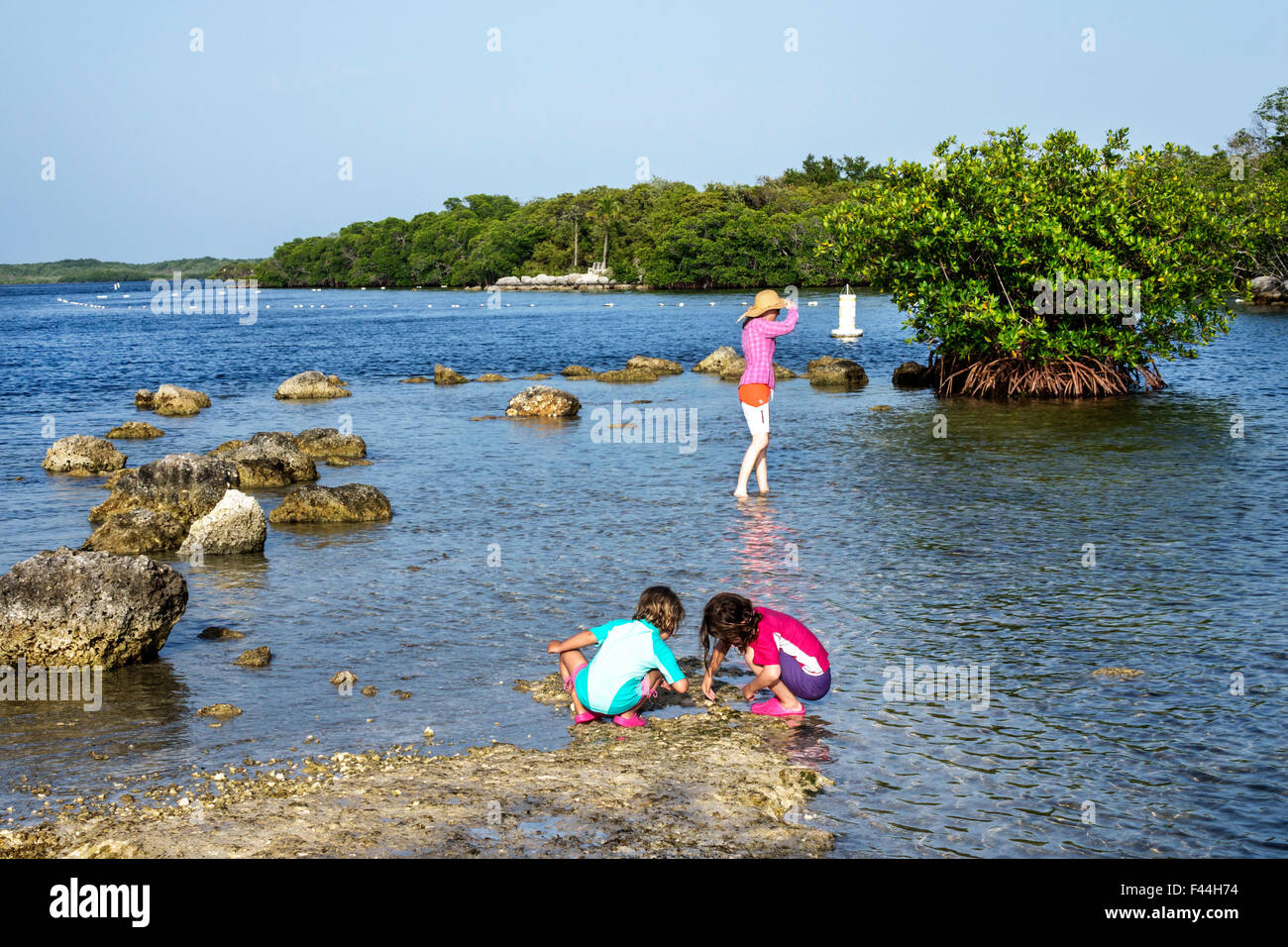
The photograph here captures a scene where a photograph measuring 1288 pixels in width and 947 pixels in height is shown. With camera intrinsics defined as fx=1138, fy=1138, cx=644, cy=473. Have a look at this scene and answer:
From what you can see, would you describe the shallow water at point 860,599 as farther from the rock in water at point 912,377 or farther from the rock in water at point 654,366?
the rock in water at point 654,366

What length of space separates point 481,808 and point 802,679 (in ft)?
9.86

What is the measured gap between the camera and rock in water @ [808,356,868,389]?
124 feet

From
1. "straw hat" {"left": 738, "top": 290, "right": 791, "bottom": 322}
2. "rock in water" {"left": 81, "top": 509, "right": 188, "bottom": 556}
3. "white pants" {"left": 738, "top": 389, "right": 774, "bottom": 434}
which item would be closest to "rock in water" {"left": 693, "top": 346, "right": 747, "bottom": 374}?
"straw hat" {"left": 738, "top": 290, "right": 791, "bottom": 322}

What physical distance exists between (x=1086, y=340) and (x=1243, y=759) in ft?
78.4

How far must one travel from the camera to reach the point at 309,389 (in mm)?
40250

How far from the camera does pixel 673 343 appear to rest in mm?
64688

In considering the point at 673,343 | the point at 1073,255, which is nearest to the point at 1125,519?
the point at 1073,255

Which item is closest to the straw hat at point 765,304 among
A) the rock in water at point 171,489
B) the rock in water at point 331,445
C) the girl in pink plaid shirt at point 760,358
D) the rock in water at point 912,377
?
the girl in pink plaid shirt at point 760,358

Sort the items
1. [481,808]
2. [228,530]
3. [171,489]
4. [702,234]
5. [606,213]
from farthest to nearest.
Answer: [606,213] < [702,234] < [171,489] < [228,530] < [481,808]

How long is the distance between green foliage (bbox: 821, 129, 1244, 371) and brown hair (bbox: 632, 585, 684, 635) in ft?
74.1

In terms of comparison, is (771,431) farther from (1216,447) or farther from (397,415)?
(397,415)

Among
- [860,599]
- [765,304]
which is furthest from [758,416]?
[860,599]

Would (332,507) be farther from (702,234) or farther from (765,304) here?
(702,234)
